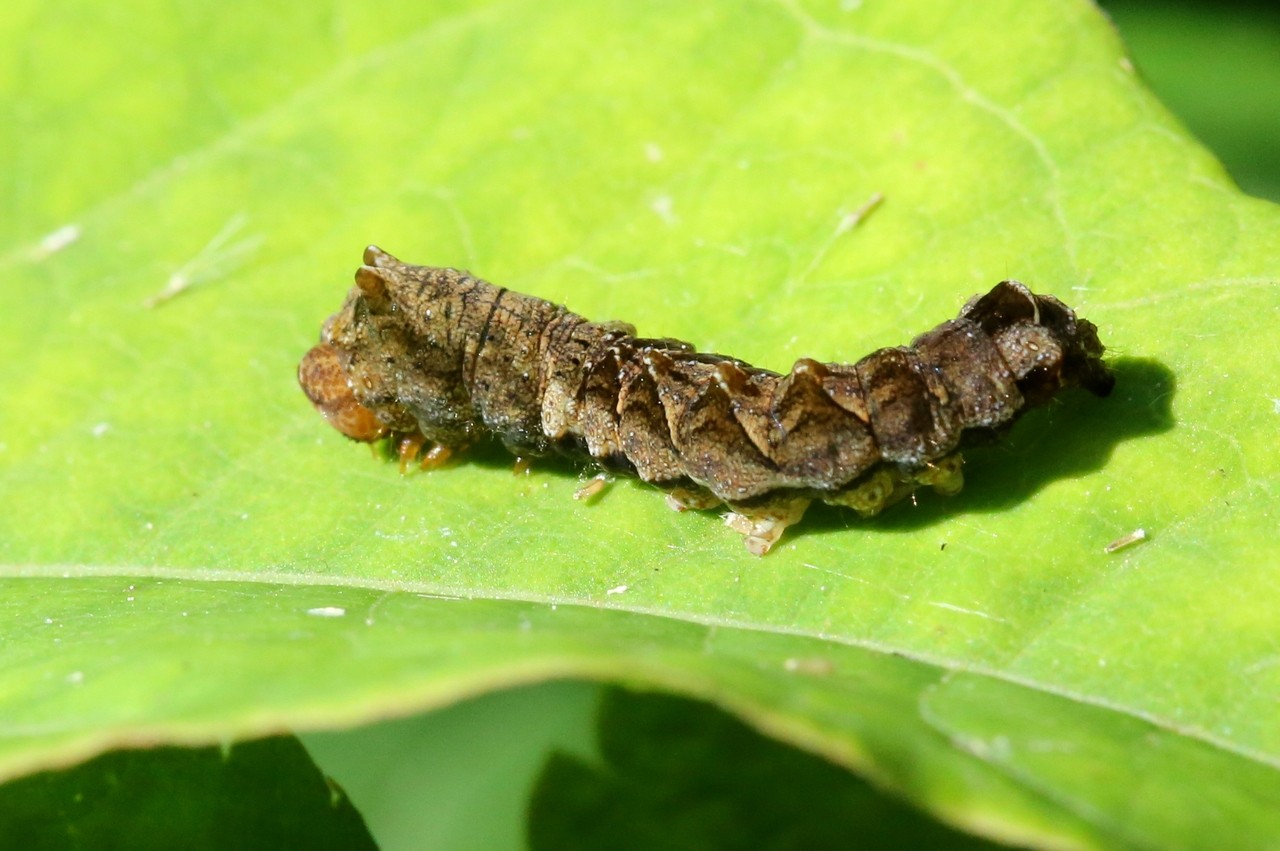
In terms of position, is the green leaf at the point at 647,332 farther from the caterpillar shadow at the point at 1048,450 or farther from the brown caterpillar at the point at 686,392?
the brown caterpillar at the point at 686,392

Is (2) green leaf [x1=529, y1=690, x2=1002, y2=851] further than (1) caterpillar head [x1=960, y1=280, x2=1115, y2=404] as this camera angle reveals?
No

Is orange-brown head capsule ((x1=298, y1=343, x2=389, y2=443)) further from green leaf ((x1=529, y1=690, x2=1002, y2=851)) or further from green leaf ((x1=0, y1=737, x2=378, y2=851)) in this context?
green leaf ((x1=529, y1=690, x2=1002, y2=851))

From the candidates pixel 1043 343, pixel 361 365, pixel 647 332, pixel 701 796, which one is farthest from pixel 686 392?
pixel 701 796

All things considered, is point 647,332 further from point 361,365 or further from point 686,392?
point 361,365

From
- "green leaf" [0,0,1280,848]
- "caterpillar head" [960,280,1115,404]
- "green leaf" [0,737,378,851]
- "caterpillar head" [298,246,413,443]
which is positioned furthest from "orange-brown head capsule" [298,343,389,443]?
"caterpillar head" [960,280,1115,404]

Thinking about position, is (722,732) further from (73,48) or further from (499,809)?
(73,48)

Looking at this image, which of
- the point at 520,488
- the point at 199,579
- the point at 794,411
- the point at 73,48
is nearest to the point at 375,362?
the point at 520,488

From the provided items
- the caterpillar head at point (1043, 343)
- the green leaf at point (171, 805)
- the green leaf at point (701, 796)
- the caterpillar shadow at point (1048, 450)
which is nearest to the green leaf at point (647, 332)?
the caterpillar shadow at point (1048, 450)
